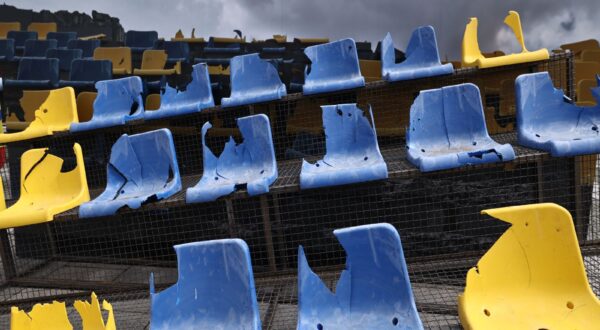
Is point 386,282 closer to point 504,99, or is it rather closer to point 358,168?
point 358,168

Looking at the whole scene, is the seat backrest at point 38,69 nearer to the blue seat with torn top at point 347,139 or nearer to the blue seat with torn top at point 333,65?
the blue seat with torn top at point 333,65

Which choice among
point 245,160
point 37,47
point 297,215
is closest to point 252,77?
point 245,160

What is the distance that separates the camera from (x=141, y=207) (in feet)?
7.19

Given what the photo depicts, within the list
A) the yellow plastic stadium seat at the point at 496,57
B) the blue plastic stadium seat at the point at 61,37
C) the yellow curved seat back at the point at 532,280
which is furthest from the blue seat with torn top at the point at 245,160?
the blue plastic stadium seat at the point at 61,37

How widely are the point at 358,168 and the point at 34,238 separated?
6.89ft

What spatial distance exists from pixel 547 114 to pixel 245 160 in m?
1.60

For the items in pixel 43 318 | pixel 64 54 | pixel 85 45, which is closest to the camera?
pixel 43 318

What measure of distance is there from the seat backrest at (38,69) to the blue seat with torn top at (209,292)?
293 centimetres

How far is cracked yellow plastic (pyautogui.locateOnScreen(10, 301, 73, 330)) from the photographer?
179cm

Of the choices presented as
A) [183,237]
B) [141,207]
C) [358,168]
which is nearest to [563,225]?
[358,168]

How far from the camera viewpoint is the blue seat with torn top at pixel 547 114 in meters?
2.25

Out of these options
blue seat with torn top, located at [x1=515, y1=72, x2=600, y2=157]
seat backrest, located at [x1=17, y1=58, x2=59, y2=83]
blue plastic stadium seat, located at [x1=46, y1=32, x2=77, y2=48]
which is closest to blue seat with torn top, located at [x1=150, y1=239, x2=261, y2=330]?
blue seat with torn top, located at [x1=515, y1=72, x2=600, y2=157]

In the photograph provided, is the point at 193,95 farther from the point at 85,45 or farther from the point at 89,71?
the point at 85,45

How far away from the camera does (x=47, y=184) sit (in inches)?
103
